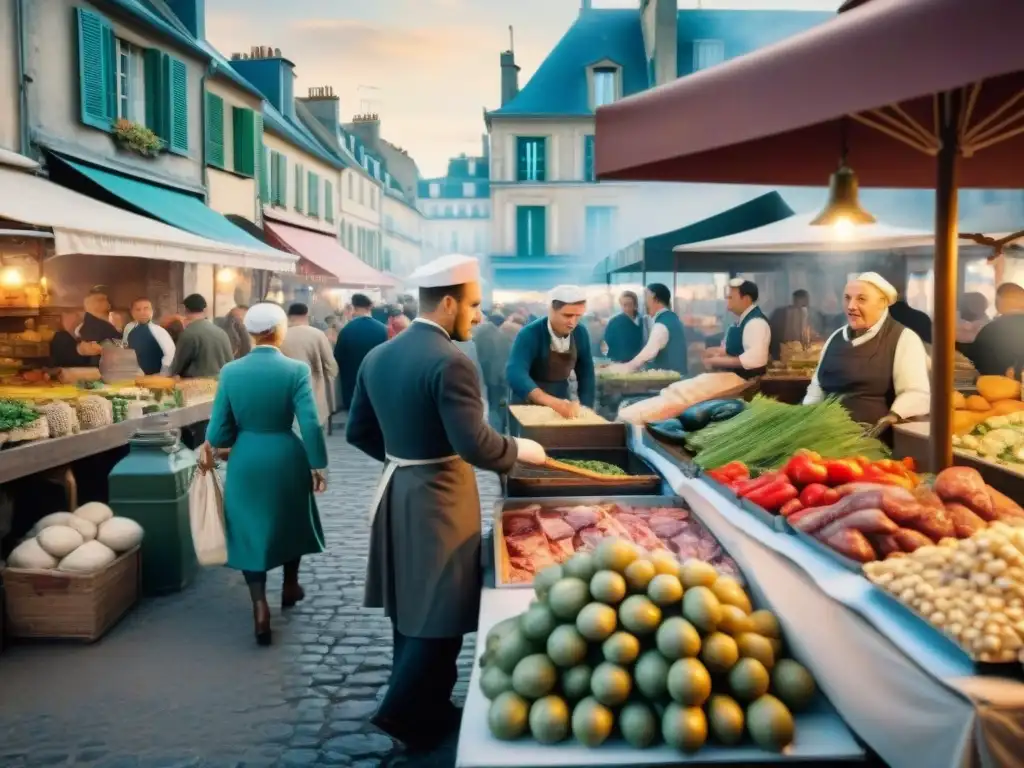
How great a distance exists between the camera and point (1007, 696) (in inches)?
86.5

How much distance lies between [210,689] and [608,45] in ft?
127

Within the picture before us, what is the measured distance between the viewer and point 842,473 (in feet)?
12.3

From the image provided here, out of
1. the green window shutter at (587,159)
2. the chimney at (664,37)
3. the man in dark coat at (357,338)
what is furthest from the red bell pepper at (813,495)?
the green window shutter at (587,159)

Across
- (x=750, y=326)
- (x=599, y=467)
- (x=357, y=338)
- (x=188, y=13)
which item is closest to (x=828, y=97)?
(x=599, y=467)

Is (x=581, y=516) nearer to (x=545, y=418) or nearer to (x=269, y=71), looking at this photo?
(x=545, y=418)

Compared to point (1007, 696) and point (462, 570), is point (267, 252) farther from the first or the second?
point (1007, 696)

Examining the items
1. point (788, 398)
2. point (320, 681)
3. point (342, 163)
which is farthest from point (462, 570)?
point (342, 163)

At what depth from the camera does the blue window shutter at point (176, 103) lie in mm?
17188

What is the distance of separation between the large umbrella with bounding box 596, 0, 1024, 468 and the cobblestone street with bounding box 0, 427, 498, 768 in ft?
9.34

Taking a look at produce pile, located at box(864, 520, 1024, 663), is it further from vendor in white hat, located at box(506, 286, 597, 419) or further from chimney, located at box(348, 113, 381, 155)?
chimney, located at box(348, 113, 381, 155)

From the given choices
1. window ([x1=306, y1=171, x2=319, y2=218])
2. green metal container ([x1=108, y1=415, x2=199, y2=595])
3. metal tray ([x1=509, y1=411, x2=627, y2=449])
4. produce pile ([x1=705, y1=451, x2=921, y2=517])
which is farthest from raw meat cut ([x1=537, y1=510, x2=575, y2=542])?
window ([x1=306, y1=171, x2=319, y2=218])

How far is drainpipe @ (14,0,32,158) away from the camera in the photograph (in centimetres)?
1282

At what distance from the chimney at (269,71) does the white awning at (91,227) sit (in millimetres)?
16755

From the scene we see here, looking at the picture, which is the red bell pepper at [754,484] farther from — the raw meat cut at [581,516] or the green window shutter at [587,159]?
the green window shutter at [587,159]
